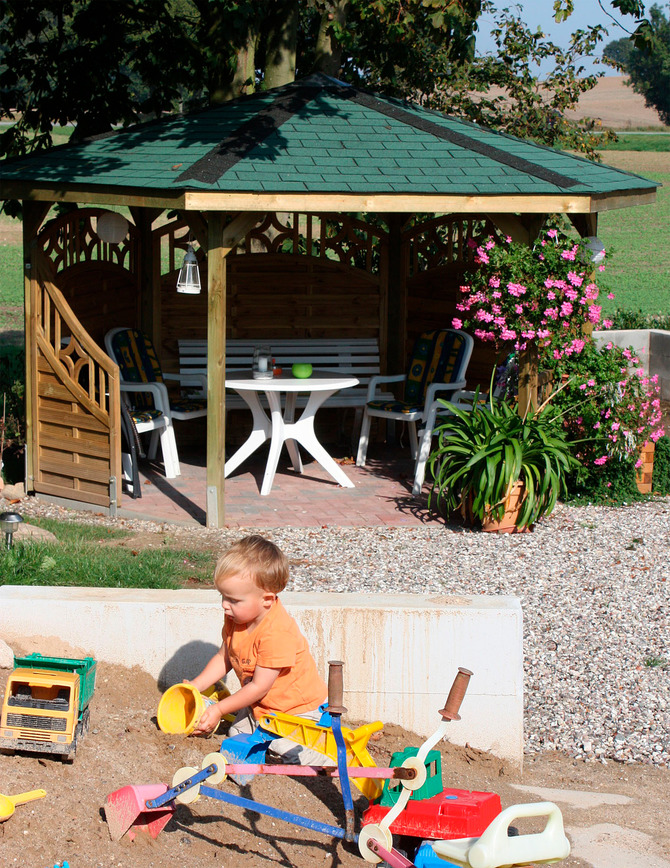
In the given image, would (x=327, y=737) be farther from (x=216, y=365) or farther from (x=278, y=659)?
(x=216, y=365)

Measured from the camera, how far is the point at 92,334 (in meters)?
9.02

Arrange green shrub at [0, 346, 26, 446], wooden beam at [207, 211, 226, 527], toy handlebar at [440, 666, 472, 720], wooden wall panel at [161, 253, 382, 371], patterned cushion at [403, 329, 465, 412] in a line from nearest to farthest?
1. toy handlebar at [440, 666, 472, 720]
2. wooden beam at [207, 211, 226, 527]
3. patterned cushion at [403, 329, 465, 412]
4. green shrub at [0, 346, 26, 446]
5. wooden wall panel at [161, 253, 382, 371]

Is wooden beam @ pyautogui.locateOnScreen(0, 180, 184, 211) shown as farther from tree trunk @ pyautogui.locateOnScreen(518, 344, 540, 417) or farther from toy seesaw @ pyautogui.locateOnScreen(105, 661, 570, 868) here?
toy seesaw @ pyautogui.locateOnScreen(105, 661, 570, 868)

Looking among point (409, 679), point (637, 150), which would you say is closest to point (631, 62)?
point (637, 150)

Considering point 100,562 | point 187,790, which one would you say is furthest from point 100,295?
point 187,790

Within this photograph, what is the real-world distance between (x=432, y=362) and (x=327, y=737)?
590 cm

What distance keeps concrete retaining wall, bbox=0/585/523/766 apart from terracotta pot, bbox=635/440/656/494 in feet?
15.0

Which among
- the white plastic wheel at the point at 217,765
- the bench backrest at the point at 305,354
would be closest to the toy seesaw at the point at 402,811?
the white plastic wheel at the point at 217,765

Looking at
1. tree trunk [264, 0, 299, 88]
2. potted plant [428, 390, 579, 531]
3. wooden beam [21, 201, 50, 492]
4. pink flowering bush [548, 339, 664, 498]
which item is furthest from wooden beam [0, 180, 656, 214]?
tree trunk [264, 0, 299, 88]

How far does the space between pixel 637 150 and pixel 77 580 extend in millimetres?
49716

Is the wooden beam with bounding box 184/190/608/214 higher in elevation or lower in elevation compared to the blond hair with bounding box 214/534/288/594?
higher

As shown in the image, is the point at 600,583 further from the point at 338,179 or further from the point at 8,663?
the point at 8,663

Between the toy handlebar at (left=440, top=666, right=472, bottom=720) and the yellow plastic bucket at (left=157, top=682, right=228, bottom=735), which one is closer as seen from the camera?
the toy handlebar at (left=440, top=666, right=472, bottom=720)

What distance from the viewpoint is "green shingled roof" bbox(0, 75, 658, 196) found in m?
7.04
